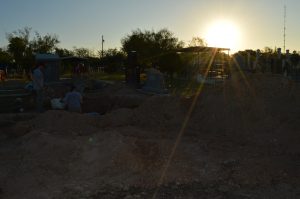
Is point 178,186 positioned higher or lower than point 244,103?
lower

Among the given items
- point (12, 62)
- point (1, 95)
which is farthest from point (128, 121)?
point (12, 62)

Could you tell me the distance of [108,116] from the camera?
12055 mm

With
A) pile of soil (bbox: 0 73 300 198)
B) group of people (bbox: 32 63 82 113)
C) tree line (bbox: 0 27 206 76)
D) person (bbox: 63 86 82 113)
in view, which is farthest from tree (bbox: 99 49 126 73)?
pile of soil (bbox: 0 73 300 198)

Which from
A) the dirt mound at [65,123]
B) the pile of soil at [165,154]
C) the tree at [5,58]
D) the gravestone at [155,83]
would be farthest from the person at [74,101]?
the tree at [5,58]

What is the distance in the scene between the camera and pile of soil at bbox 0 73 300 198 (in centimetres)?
702

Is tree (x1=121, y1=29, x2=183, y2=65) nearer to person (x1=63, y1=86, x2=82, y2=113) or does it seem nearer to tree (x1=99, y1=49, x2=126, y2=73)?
tree (x1=99, y1=49, x2=126, y2=73)

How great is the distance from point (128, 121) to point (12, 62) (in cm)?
4766

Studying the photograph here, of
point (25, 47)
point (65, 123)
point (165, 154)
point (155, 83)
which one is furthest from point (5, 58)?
point (165, 154)

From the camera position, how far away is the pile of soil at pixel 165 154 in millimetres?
7020

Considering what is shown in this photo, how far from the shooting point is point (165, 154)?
817cm

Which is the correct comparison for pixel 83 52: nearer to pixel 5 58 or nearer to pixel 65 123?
pixel 5 58

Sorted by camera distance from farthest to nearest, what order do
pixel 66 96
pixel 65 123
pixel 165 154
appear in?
pixel 66 96
pixel 65 123
pixel 165 154

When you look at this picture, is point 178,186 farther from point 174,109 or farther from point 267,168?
point 174,109

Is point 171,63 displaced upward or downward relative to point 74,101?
upward
